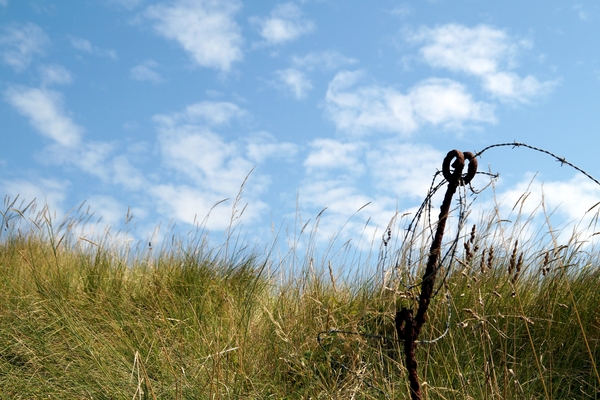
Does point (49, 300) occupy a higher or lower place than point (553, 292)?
lower

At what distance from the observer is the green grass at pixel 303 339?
2635 millimetres

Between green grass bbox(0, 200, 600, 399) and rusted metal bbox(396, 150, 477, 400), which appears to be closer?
rusted metal bbox(396, 150, 477, 400)

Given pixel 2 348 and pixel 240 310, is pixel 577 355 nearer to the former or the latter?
pixel 240 310

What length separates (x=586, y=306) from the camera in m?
3.38

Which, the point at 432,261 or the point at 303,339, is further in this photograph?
the point at 303,339

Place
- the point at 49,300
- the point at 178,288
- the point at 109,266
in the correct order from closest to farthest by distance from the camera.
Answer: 1. the point at 49,300
2. the point at 178,288
3. the point at 109,266

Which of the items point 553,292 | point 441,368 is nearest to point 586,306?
point 553,292

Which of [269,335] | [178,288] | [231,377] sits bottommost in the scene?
[231,377]

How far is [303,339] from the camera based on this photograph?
3.30 m

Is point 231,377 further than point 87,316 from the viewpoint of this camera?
No

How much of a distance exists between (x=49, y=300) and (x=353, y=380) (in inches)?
85.0

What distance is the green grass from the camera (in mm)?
2635

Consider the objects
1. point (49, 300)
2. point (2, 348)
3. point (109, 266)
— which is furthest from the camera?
point (109, 266)

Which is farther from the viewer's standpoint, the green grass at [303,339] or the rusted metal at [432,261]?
the green grass at [303,339]
